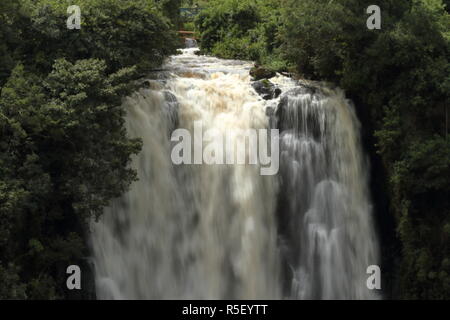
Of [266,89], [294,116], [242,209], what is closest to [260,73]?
[266,89]

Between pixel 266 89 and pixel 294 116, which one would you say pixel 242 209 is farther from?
pixel 266 89

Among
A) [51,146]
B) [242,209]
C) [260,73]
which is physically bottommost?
[242,209]

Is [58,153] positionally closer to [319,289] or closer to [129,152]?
[129,152]

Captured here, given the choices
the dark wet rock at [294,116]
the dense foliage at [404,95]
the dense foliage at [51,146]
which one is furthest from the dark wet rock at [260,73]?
the dense foliage at [51,146]

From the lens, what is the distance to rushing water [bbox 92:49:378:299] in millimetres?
21578

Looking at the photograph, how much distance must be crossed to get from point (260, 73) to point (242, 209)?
3.92m

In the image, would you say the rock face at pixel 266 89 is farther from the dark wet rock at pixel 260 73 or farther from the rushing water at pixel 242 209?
the dark wet rock at pixel 260 73

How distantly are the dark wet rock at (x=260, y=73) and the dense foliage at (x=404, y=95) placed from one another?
922 millimetres

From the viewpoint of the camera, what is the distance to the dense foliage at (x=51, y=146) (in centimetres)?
1873

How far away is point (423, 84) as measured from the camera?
22.6m

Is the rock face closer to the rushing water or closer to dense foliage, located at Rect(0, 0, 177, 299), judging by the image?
the rushing water

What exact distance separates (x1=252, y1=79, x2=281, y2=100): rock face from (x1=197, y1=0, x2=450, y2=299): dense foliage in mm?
1482

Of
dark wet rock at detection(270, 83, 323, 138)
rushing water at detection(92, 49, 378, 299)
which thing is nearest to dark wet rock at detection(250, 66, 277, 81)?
rushing water at detection(92, 49, 378, 299)

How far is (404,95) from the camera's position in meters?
22.9
